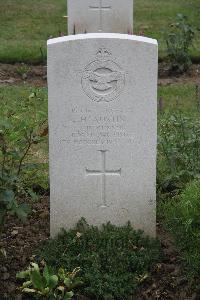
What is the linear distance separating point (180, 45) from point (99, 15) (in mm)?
1178

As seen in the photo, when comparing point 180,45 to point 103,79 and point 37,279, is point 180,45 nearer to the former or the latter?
point 103,79

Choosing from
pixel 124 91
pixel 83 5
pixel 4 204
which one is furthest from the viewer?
pixel 83 5

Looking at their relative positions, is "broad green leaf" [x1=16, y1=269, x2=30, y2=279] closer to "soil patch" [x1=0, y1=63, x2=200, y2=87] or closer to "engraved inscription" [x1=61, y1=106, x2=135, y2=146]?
"engraved inscription" [x1=61, y1=106, x2=135, y2=146]

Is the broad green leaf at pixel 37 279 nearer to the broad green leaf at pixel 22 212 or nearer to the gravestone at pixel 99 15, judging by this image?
the broad green leaf at pixel 22 212

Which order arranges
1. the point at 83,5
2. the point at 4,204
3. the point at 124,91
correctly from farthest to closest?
the point at 83,5
the point at 124,91
the point at 4,204

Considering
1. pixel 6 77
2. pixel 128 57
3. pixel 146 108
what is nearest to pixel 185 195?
pixel 146 108

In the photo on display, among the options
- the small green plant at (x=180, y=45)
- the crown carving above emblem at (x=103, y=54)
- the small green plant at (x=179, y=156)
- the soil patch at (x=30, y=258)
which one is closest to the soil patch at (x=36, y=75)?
the small green plant at (x=180, y=45)

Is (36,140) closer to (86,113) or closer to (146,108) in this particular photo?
(86,113)

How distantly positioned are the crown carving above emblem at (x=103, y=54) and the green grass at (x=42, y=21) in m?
5.59

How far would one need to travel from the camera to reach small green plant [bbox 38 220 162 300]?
13.9ft

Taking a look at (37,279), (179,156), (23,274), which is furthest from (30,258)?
(179,156)

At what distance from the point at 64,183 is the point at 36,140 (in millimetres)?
386

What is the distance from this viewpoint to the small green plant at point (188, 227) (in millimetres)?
4086

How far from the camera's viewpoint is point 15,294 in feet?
14.0
